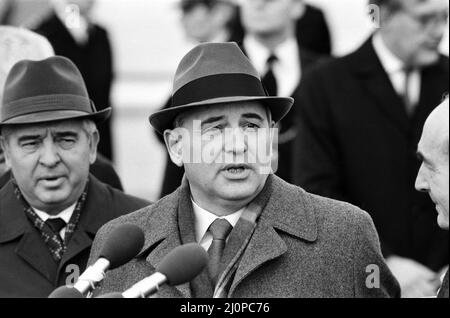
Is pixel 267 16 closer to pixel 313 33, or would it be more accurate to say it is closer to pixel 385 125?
pixel 313 33

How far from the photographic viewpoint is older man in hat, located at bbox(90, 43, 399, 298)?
487 cm

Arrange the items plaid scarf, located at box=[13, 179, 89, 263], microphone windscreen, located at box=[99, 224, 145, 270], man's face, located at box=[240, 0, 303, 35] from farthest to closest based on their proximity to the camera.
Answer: man's face, located at box=[240, 0, 303, 35]
plaid scarf, located at box=[13, 179, 89, 263]
microphone windscreen, located at box=[99, 224, 145, 270]

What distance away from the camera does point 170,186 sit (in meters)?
7.69

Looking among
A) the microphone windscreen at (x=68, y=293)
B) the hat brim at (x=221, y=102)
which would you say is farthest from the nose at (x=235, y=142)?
the microphone windscreen at (x=68, y=293)

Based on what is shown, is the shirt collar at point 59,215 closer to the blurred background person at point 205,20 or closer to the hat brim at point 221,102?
the hat brim at point 221,102

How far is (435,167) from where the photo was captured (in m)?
4.45

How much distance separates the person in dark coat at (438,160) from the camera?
430 cm

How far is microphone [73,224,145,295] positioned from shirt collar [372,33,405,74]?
3164 millimetres

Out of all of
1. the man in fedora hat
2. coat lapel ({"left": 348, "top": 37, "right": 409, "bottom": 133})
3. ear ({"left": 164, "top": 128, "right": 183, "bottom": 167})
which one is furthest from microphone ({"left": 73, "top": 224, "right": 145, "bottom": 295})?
coat lapel ({"left": 348, "top": 37, "right": 409, "bottom": 133})

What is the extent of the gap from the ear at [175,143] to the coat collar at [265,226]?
4.0 inches

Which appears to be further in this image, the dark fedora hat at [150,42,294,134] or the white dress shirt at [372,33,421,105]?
the white dress shirt at [372,33,421,105]

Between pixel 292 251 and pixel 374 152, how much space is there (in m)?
2.33

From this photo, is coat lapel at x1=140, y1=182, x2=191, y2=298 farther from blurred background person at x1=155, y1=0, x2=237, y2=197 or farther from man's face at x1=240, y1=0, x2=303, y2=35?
blurred background person at x1=155, y1=0, x2=237, y2=197

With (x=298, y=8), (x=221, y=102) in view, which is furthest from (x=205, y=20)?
(x=221, y=102)
